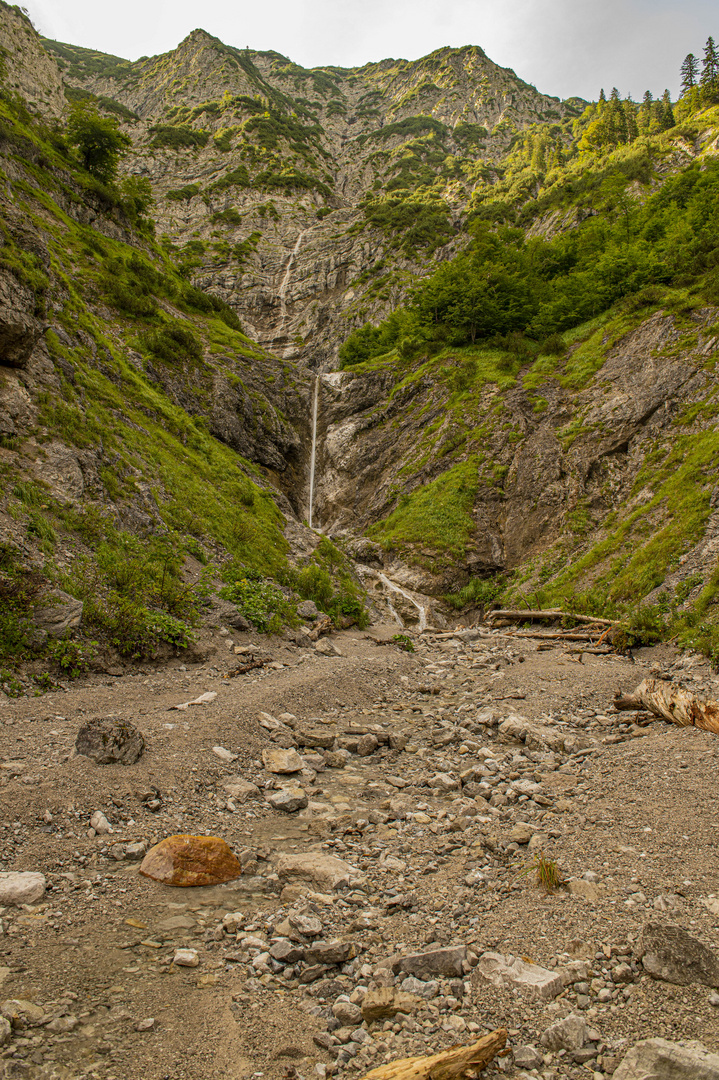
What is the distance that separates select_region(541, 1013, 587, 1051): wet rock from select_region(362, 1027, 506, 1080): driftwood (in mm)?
328

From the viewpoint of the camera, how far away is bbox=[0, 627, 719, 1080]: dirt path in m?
3.02

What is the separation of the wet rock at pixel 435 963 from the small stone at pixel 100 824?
3322 mm

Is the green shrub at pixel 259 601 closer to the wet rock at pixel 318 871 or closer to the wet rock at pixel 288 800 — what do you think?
the wet rock at pixel 288 800

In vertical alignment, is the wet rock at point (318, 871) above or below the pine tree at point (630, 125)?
below

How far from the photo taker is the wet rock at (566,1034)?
2855 mm

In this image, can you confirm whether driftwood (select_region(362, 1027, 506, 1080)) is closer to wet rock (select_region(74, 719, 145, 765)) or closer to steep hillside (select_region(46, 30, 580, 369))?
wet rock (select_region(74, 719, 145, 765))

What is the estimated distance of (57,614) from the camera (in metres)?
9.92

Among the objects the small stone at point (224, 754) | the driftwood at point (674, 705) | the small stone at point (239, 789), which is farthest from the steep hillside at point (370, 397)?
the small stone at point (239, 789)

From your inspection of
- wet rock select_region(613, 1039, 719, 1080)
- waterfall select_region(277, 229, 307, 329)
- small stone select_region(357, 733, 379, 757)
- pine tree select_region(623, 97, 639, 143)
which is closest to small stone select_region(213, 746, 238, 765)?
small stone select_region(357, 733, 379, 757)

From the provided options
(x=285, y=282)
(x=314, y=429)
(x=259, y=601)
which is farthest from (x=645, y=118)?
(x=259, y=601)

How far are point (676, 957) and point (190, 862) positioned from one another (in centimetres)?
411

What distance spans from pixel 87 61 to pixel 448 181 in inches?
6256

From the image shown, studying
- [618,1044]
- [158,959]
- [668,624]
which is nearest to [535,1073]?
[618,1044]

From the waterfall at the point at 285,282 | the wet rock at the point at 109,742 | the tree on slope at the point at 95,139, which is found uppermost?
the waterfall at the point at 285,282
